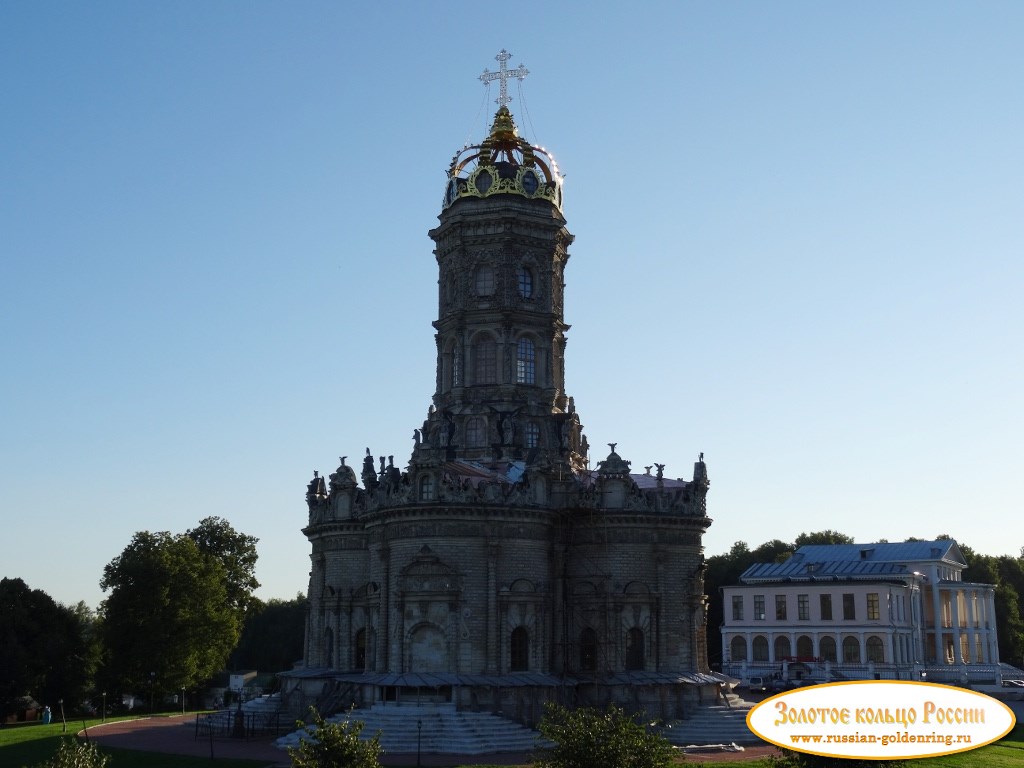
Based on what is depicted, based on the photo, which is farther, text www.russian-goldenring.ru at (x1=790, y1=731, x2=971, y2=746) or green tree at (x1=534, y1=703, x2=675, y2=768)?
green tree at (x1=534, y1=703, x2=675, y2=768)

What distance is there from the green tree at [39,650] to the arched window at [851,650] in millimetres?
47107

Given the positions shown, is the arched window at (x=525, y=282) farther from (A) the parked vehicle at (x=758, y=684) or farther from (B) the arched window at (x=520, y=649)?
(A) the parked vehicle at (x=758, y=684)

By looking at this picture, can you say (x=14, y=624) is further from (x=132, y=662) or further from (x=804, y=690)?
(x=804, y=690)

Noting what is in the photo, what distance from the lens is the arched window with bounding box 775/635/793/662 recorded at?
264ft

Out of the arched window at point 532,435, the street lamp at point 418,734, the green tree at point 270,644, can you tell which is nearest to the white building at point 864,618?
the arched window at point 532,435

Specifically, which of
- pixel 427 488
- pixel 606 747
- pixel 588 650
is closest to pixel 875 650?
pixel 588 650

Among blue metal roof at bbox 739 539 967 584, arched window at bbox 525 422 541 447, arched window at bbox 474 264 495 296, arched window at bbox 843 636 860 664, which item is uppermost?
arched window at bbox 474 264 495 296

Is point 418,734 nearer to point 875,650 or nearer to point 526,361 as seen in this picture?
point 526,361

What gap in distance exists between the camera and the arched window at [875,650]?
76500 mm

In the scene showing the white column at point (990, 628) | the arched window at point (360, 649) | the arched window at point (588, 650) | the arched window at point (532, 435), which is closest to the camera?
the arched window at point (588, 650)

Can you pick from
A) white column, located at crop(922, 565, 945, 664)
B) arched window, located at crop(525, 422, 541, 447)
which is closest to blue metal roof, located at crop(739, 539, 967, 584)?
white column, located at crop(922, 565, 945, 664)

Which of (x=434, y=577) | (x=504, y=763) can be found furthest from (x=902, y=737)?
(x=434, y=577)

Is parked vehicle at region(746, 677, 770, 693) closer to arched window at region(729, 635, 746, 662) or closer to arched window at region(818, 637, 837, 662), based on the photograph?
arched window at region(729, 635, 746, 662)

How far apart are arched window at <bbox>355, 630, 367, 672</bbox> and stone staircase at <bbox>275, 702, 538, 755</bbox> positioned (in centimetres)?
799
